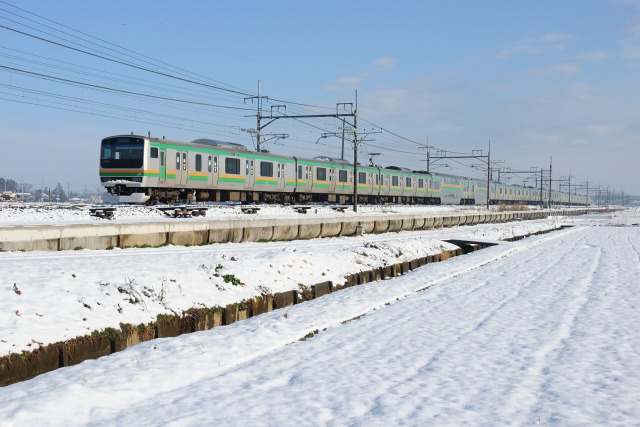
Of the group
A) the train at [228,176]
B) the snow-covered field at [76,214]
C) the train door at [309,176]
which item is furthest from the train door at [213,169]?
the train door at [309,176]

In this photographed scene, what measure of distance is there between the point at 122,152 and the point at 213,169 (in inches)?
210

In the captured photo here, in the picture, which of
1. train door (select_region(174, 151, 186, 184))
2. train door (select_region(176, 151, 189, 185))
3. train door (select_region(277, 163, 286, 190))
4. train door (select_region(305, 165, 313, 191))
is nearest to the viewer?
train door (select_region(174, 151, 186, 184))

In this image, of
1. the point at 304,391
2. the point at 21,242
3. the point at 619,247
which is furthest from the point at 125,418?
the point at 619,247

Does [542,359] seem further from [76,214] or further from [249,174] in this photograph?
[249,174]

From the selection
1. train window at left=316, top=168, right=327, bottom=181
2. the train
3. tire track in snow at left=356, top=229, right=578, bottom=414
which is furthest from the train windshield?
tire track in snow at left=356, top=229, right=578, bottom=414

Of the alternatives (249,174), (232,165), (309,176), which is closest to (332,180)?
(309,176)

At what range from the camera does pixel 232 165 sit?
3331cm

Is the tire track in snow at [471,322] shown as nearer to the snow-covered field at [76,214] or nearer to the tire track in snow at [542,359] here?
the tire track in snow at [542,359]

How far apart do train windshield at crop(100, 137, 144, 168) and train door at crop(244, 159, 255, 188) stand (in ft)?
26.1

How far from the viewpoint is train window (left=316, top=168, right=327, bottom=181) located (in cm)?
4165

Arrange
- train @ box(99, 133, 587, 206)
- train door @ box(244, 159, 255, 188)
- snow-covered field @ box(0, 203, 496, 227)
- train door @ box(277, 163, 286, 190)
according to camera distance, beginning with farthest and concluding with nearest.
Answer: train door @ box(277, 163, 286, 190) < train door @ box(244, 159, 255, 188) < train @ box(99, 133, 587, 206) < snow-covered field @ box(0, 203, 496, 227)

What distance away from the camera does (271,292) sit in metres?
11.7

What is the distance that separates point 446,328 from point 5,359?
236 inches

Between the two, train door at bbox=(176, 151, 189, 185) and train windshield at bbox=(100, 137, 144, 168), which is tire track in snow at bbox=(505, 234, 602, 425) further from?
train door at bbox=(176, 151, 189, 185)
